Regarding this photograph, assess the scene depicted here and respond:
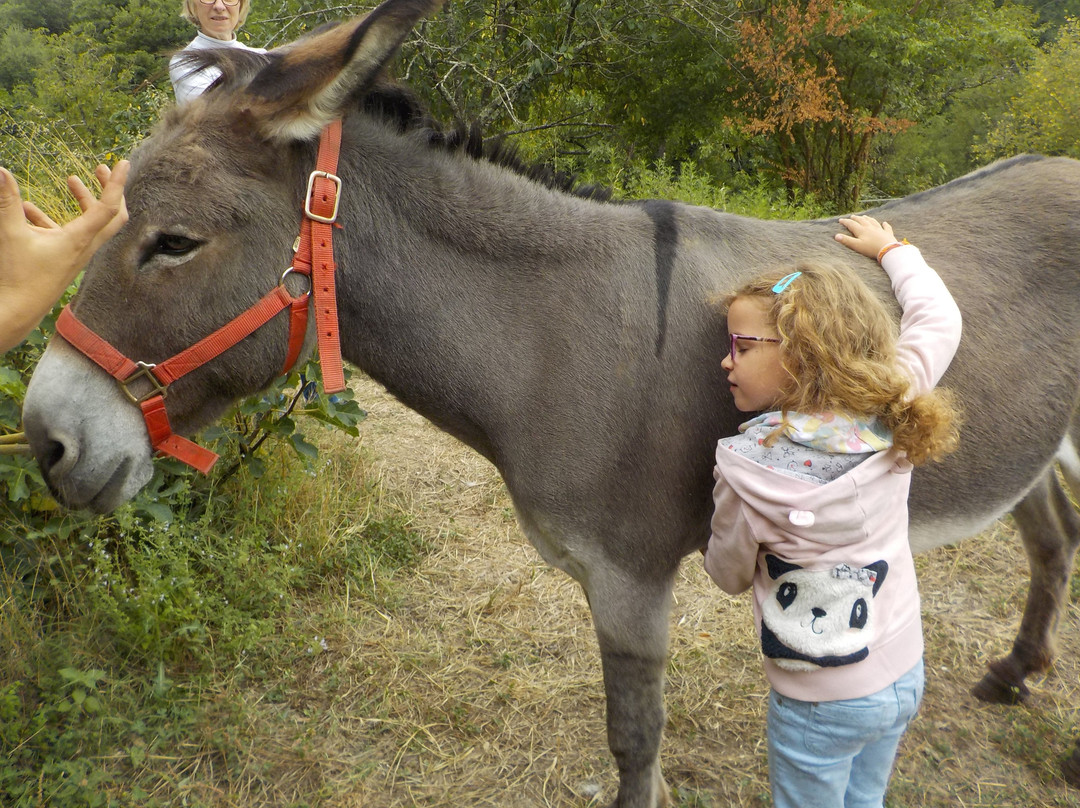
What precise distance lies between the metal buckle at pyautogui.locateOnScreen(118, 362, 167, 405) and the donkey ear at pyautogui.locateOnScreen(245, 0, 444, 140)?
1.98 ft

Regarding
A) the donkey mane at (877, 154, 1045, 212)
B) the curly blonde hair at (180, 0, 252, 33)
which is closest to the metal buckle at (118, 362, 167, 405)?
the donkey mane at (877, 154, 1045, 212)

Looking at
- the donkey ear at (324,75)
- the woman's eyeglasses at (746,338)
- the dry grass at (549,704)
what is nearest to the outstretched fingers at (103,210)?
the donkey ear at (324,75)

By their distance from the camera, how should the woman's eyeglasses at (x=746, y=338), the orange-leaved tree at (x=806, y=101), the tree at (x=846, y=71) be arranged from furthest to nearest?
the tree at (x=846, y=71)
the orange-leaved tree at (x=806, y=101)
the woman's eyeglasses at (x=746, y=338)

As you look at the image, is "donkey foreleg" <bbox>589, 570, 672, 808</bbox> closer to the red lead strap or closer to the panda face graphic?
the panda face graphic

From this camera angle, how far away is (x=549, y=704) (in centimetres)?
284

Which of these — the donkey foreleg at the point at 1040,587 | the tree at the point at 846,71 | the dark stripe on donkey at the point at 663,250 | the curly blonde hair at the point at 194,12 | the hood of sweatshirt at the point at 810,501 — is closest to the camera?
the hood of sweatshirt at the point at 810,501

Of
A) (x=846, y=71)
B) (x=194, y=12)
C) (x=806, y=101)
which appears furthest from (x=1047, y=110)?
(x=194, y=12)

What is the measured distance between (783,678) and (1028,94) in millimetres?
16290

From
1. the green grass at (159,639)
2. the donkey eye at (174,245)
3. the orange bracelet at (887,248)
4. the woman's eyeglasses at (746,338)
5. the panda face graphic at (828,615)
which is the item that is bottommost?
Result: the green grass at (159,639)

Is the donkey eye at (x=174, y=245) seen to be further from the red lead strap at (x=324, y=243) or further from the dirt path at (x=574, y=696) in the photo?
the dirt path at (x=574, y=696)

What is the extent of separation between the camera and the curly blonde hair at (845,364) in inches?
54.1

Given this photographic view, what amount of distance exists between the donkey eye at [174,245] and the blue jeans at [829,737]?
1.72 m

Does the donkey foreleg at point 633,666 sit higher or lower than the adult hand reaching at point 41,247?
lower

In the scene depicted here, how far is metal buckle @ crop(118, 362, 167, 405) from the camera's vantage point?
4.92 feet
